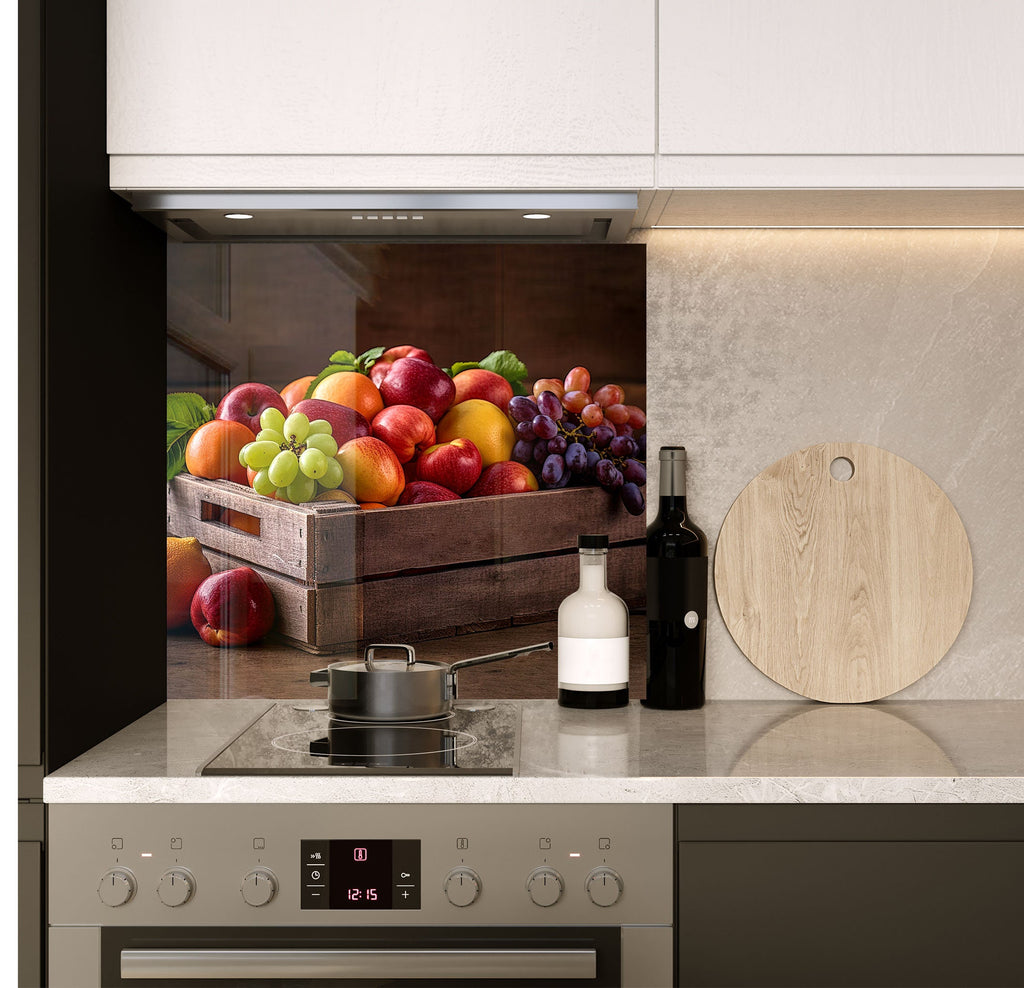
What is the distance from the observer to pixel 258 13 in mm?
1488

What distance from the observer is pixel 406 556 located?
187 centimetres

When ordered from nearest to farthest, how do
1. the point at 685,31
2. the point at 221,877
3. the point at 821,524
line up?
the point at 221,877 → the point at 685,31 → the point at 821,524

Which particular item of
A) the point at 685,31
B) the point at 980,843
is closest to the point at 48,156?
the point at 685,31

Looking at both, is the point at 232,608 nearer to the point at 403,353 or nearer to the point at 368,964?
the point at 403,353

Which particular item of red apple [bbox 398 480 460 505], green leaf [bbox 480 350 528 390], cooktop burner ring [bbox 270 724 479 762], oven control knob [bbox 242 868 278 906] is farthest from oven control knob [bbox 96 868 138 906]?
green leaf [bbox 480 350 528 390]

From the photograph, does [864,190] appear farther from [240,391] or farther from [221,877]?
[221,877]

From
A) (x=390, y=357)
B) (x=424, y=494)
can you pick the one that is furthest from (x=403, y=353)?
(x=424, y=494)

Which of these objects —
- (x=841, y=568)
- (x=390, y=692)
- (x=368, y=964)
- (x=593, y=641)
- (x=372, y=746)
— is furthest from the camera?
(x=841, y=568)

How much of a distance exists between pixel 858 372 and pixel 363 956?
4.08 feet

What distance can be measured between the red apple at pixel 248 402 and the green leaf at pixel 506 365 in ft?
1.19

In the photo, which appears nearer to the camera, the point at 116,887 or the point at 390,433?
the point at 116,887

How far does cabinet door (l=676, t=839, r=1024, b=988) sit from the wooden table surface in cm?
54

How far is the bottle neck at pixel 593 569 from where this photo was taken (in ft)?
5.72

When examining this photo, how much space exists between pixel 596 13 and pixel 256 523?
39.1 inches
